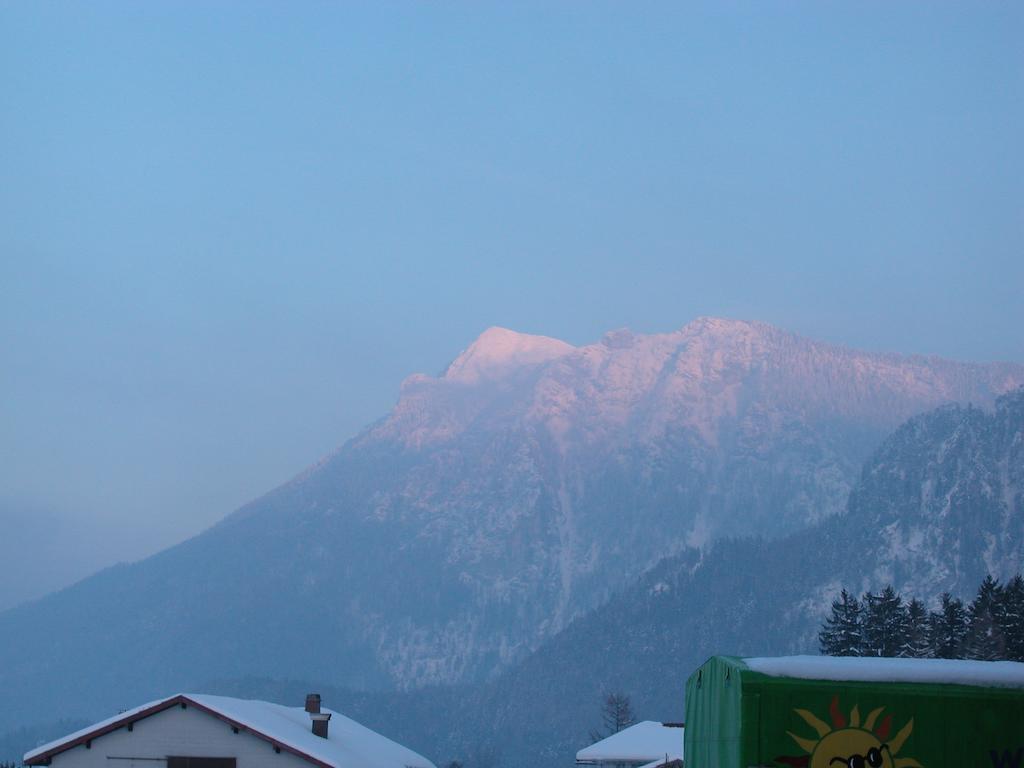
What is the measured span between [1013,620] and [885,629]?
18.8 metres

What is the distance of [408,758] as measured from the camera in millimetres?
60125

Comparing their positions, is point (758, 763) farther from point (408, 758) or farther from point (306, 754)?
point (408, 758)

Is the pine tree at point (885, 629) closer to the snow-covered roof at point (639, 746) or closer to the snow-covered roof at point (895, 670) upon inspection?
the snow-covered roof at point (639, 746)

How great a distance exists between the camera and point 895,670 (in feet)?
72.0

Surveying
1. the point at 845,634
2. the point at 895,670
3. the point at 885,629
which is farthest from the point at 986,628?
the point at 895,670

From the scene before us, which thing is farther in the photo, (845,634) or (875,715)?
(845,634)

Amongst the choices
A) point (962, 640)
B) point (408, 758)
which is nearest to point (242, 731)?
point (408, 758)

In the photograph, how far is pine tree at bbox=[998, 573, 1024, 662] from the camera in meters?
83.4

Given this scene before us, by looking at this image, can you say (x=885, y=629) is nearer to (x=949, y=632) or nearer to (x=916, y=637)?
(x=916, y=637)

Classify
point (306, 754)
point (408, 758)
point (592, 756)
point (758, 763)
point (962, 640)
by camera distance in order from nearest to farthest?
point (758, 763) → point (306, 754) → point (408, 758) → point (592, 756) → point (962, 640)

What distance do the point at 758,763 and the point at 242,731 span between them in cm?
2803

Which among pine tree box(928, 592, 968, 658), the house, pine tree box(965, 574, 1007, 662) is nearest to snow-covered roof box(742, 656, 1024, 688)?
the house

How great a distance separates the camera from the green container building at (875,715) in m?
21.4

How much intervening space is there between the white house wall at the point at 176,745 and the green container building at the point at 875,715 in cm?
2714
